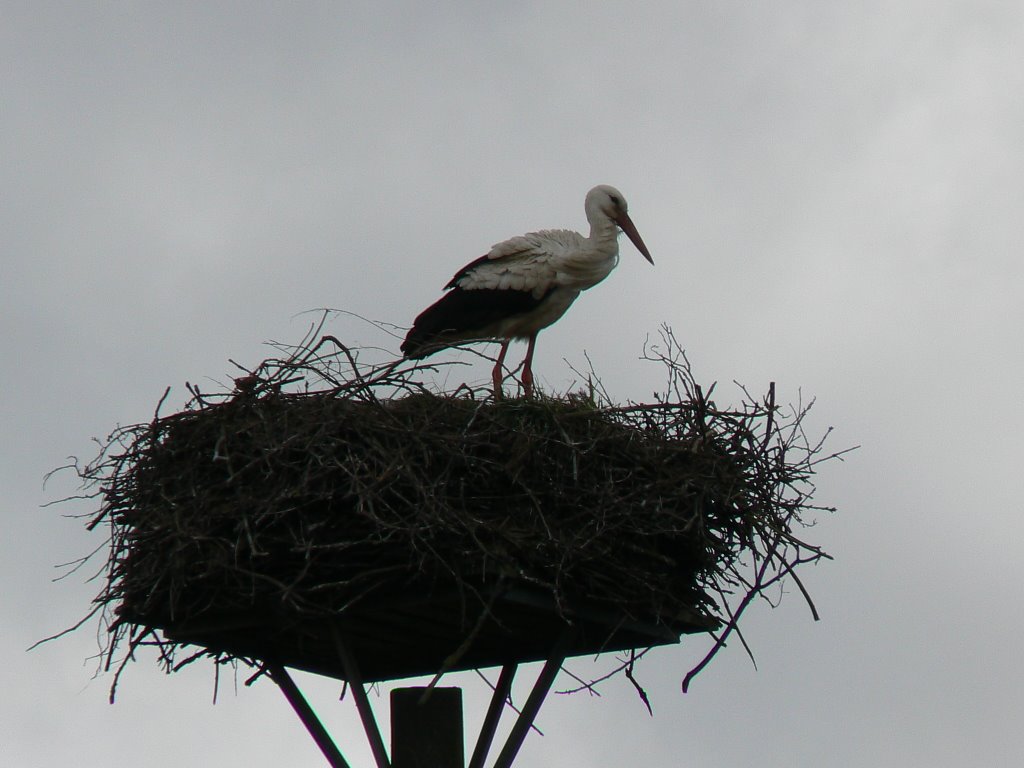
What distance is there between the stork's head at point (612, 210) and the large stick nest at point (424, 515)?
2880 millimetres

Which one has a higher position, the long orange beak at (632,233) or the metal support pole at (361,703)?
the long orange beak at (632,233)

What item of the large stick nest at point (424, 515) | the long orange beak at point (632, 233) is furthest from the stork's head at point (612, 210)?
the large stick nest at point (424, 515)

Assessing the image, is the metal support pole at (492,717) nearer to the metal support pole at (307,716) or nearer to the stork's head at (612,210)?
the metal support pole at (307,716)

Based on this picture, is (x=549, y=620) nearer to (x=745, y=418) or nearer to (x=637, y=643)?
(x=637, y=643)

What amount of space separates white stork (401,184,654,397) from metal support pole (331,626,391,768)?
3229mm

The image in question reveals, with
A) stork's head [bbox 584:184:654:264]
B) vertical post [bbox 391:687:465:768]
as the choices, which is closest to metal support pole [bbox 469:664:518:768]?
vertical post [bbox 391:687:465:768]

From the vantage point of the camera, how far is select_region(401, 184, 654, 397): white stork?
8.51 metres

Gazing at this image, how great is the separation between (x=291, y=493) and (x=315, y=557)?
23 cm

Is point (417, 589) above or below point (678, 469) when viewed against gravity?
below

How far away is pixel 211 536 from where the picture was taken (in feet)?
17.5

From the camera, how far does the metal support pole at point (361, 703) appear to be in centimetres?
519

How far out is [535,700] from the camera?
5.45m

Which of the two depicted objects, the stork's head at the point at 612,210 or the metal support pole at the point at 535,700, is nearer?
the metal support pole at the point at 535,700

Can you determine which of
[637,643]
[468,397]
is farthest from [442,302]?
[637,643]
